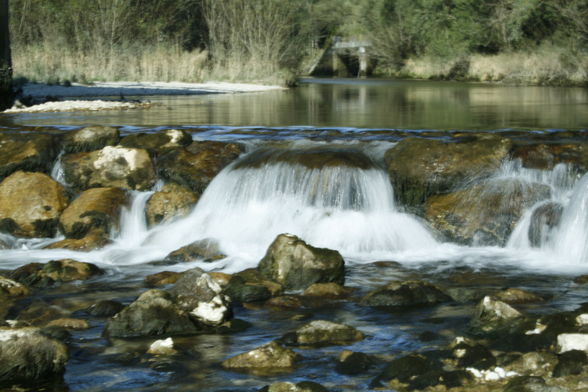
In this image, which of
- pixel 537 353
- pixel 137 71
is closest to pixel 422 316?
pixel 537 353

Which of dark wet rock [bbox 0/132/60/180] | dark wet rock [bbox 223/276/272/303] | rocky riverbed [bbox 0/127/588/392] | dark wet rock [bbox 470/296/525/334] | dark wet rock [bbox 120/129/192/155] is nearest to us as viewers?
rocky riverbed [bbox 0/127/588/392]

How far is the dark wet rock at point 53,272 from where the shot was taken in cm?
716

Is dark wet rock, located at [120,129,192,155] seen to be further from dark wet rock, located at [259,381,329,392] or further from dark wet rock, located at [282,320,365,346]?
dark wet rock, located at [259,381,329,392]

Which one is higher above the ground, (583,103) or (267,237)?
(583,103)

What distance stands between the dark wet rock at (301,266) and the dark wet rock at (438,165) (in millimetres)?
2609

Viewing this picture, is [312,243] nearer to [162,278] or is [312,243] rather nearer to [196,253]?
[196,253]

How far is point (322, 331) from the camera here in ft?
17.4

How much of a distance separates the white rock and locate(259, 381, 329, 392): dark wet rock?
1.42 meters

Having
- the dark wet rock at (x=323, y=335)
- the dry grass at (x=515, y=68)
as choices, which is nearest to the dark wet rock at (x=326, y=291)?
the dark wet rock at (x=323, y=335)

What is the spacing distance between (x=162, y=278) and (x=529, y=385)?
3.99 metres

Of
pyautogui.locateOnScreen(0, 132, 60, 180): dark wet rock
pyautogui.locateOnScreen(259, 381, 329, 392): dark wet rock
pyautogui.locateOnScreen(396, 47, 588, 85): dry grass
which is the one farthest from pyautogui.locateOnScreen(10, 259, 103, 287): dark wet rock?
pyautogui.locateOnScreen(396, 47, 588, 85): dry grass

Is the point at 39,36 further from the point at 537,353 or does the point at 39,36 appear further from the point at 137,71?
the point at 537,353

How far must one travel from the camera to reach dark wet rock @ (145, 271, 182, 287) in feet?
23.7

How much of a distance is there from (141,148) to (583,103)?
1228 centimetres
